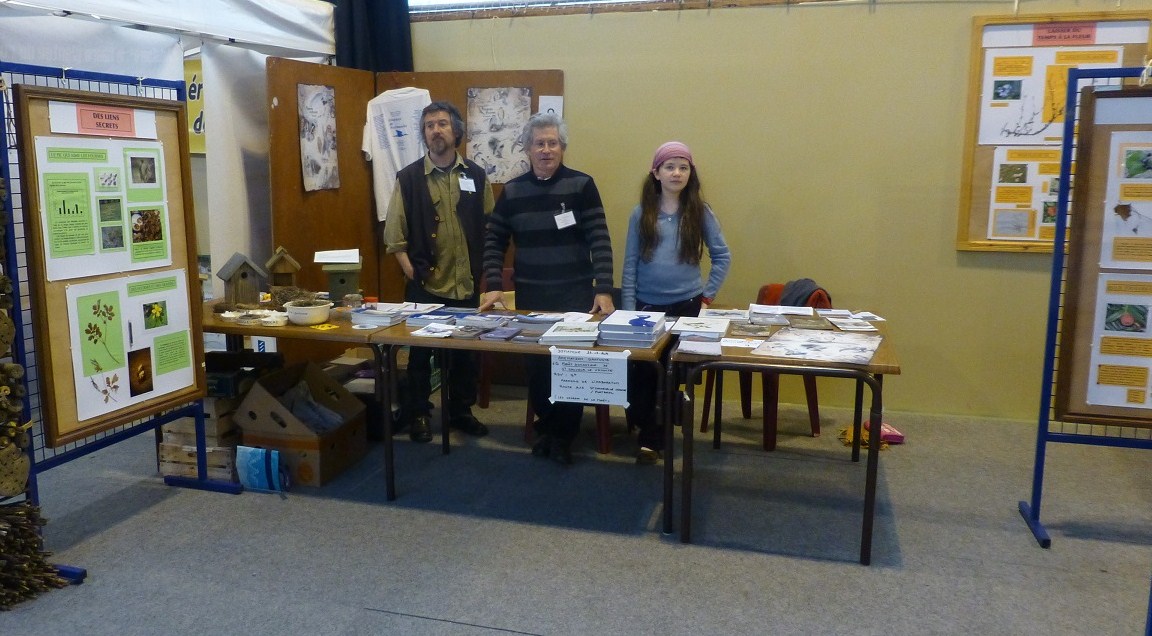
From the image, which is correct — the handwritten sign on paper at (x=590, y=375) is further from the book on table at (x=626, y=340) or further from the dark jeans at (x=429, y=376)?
the dark jeans at (x=429, y=376)

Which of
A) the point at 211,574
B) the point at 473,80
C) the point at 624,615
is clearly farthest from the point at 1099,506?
the point at 473,80

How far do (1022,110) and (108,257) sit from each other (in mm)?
3770

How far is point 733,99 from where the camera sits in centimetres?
420

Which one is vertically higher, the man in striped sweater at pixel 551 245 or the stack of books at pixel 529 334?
the man in striped sweater at pixel 551 245

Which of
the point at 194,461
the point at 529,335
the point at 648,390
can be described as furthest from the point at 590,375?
the point at 194,461

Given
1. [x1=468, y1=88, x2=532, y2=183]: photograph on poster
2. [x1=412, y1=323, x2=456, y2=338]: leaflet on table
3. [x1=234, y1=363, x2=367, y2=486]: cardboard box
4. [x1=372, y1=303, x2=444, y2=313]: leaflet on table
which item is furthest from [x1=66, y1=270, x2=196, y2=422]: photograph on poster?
[x1=468, y1=88, x2=532, y2=183]: photograph on poster

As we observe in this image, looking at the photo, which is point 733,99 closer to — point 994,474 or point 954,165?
point 954,165

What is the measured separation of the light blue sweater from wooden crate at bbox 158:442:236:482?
1.64 metres

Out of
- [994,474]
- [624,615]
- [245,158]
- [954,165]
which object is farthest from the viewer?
[245,158]

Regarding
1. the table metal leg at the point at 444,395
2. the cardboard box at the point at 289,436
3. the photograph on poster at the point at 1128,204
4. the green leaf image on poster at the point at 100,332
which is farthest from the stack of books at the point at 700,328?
the green leaf image on poster at the point at 100,332

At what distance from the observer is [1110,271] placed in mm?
2697

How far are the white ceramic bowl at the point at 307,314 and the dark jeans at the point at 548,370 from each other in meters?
0.81

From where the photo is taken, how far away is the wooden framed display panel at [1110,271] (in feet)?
8.64

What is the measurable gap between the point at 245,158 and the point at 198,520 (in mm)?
2021
